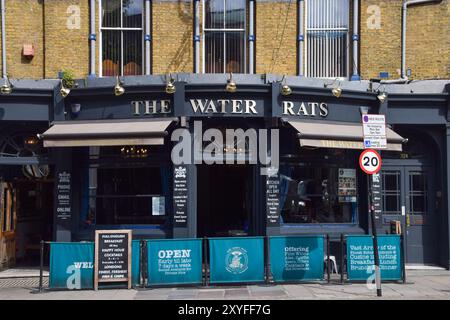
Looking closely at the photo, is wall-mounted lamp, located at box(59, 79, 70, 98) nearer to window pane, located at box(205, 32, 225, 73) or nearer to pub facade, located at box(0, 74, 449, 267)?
pub facade, located at box(0, 74, 449, 267)

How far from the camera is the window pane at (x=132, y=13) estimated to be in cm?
1458

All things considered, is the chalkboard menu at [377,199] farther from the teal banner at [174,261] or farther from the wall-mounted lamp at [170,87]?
the wall-mounted lamp at [170,87]

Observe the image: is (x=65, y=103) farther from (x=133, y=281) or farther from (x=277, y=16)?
(x=277, y=16)

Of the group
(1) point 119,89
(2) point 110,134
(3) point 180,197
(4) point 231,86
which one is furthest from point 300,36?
(2) point 110,134

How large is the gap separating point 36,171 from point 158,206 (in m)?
3.68

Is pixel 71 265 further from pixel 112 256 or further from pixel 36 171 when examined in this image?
pixel 36 171

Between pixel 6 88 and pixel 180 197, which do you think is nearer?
pixel 180 197

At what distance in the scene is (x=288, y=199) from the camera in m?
14.2

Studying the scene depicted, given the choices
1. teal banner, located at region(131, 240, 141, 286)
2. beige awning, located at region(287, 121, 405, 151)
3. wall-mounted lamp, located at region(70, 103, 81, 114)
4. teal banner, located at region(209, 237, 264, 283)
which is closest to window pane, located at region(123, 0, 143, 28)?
wall-mounted lamp, located at region(70, 103, 81, 114)

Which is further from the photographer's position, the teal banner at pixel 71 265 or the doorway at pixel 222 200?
the doorway at pixel 222 200

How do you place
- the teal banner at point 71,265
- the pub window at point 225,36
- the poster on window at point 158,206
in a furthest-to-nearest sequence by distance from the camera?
1. the pub window at point 225,36
2. the poster on window at point 158,206
3. the teal banner at point 71,265

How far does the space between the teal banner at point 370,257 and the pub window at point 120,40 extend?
674cm

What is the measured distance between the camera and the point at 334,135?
13242mm

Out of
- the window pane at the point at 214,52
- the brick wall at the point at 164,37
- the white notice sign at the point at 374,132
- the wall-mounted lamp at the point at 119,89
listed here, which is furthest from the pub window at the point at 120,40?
the white notice sign at the point at 374,132
